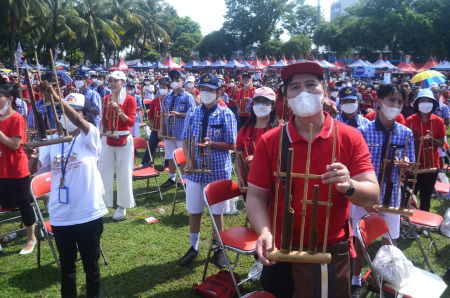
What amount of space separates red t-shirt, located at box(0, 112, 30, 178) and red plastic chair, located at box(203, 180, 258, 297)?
2.43 metres

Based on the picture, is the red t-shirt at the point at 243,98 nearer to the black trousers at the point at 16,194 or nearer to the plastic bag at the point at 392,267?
the black trousers at the point at 16,194

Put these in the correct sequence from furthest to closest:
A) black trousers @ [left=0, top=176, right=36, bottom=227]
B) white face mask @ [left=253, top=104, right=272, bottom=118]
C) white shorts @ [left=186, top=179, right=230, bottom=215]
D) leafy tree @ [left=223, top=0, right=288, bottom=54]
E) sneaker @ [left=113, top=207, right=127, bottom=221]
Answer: leafy tree @ [left=223, top=0, right=288, bottom=54] < sneaker @ [left=113, top=207, right=127, bottom=221] < black trousers @ [left=0, top=176, right=36, bottom=227] < white shorts @ [left=186, top=179, right=230, bottom=215] < white face mask @ [left=253, top=104, right=272, bottom=118]

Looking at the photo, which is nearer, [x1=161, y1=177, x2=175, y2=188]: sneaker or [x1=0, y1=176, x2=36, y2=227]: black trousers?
[x1=0, y1=176, x2=36, y2=227]: black trousers

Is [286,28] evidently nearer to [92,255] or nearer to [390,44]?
[390,44]

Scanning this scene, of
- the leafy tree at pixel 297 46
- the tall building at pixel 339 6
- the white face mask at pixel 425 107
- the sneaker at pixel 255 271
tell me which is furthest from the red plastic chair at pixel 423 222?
the tall building at pixel 339 6

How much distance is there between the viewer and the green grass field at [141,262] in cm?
403

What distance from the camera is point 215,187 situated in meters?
4.07

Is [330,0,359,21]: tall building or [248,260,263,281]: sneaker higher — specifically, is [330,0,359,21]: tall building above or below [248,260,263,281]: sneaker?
above

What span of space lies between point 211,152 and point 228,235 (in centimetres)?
117

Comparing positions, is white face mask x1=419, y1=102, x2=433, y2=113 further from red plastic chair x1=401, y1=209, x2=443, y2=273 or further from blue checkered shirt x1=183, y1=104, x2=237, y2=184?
blue checkered shirt x1=183, y1=104, x2=237, y2=184

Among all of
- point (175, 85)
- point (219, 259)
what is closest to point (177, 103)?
point (175, 85)

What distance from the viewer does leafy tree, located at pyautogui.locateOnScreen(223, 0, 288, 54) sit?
233 feet

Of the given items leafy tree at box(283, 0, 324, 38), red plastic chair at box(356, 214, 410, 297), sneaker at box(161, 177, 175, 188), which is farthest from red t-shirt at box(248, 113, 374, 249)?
leafy tree at box(283, 0, 324, 38)

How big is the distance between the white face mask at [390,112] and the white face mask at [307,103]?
2.06 meters
